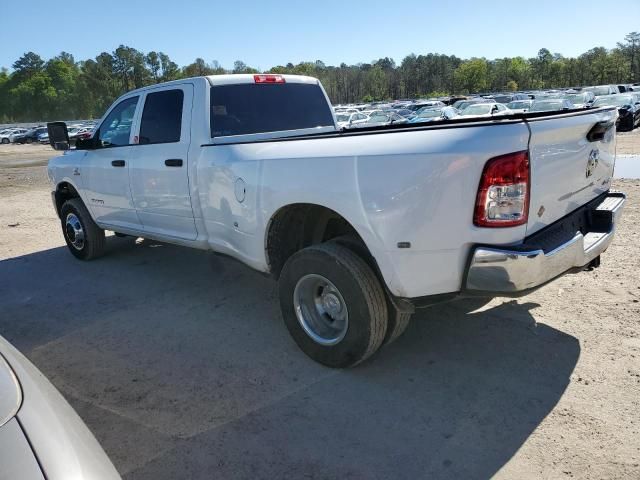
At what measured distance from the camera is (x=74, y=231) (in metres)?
6.46

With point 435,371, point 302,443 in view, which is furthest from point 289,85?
point 302,443

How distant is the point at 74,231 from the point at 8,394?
205 inches

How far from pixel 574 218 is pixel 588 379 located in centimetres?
101

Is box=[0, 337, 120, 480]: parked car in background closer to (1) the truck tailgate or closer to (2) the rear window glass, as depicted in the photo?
(1) the truck tailgate

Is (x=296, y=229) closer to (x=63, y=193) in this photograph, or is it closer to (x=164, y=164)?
(x=164, y=164)

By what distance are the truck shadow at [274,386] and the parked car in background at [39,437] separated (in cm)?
94

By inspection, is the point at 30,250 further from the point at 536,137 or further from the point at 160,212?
the point at 536,137

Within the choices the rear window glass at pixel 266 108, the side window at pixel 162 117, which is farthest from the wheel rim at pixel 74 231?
the rear window glass at pixel 266 108

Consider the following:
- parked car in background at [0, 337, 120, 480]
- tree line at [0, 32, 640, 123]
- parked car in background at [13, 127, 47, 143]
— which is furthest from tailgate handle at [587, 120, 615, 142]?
tree line at [0, 32, 640, 123]

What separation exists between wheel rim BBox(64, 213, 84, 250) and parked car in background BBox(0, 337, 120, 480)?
15.7ft

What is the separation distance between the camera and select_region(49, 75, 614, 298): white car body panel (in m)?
2.61

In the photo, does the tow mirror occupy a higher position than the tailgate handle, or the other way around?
the tow mirror

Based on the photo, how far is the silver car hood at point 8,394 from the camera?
5.30 feet

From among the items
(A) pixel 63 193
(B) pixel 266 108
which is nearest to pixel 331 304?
(B) pixel 266 108
